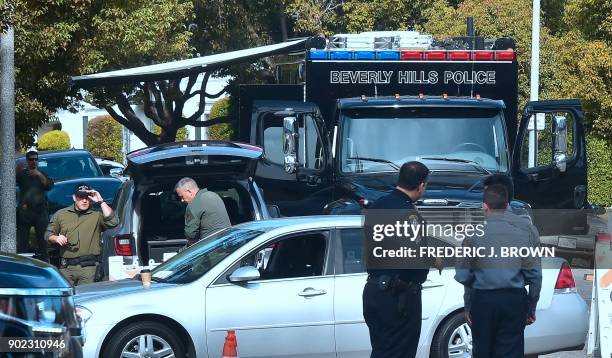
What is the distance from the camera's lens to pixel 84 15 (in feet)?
60.4

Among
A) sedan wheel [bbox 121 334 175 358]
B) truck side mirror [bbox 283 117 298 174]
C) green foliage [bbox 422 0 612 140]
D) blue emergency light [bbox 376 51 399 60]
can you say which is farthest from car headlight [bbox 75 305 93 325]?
green foliage [bbox 422 0 612 140]

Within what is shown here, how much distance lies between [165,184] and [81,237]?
3.69ft

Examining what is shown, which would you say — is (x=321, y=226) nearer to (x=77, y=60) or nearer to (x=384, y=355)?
(x=384, y=355)

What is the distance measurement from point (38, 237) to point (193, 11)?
16.9m

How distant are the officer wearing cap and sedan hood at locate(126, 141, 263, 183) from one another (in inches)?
24.1

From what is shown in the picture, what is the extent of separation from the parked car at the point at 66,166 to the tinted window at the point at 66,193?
2.63m

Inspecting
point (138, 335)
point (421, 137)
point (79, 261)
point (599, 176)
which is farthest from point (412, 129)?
point (599, 176)

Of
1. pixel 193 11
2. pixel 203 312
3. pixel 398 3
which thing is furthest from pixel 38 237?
pixel 398 3

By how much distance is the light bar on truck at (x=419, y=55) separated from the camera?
14906 millimetres

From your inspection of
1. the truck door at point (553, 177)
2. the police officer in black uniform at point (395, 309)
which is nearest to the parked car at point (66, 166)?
the truck door at point (553, 177)

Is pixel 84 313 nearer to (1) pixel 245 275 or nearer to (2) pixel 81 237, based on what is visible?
(1) pixel 245 275

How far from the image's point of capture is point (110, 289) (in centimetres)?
996

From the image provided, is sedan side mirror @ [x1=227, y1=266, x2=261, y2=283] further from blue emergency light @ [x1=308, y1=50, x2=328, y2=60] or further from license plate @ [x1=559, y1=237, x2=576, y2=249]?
license plate @ [x1=559, y1=237, x2=576, y2=249]

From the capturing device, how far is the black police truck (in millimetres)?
13758
